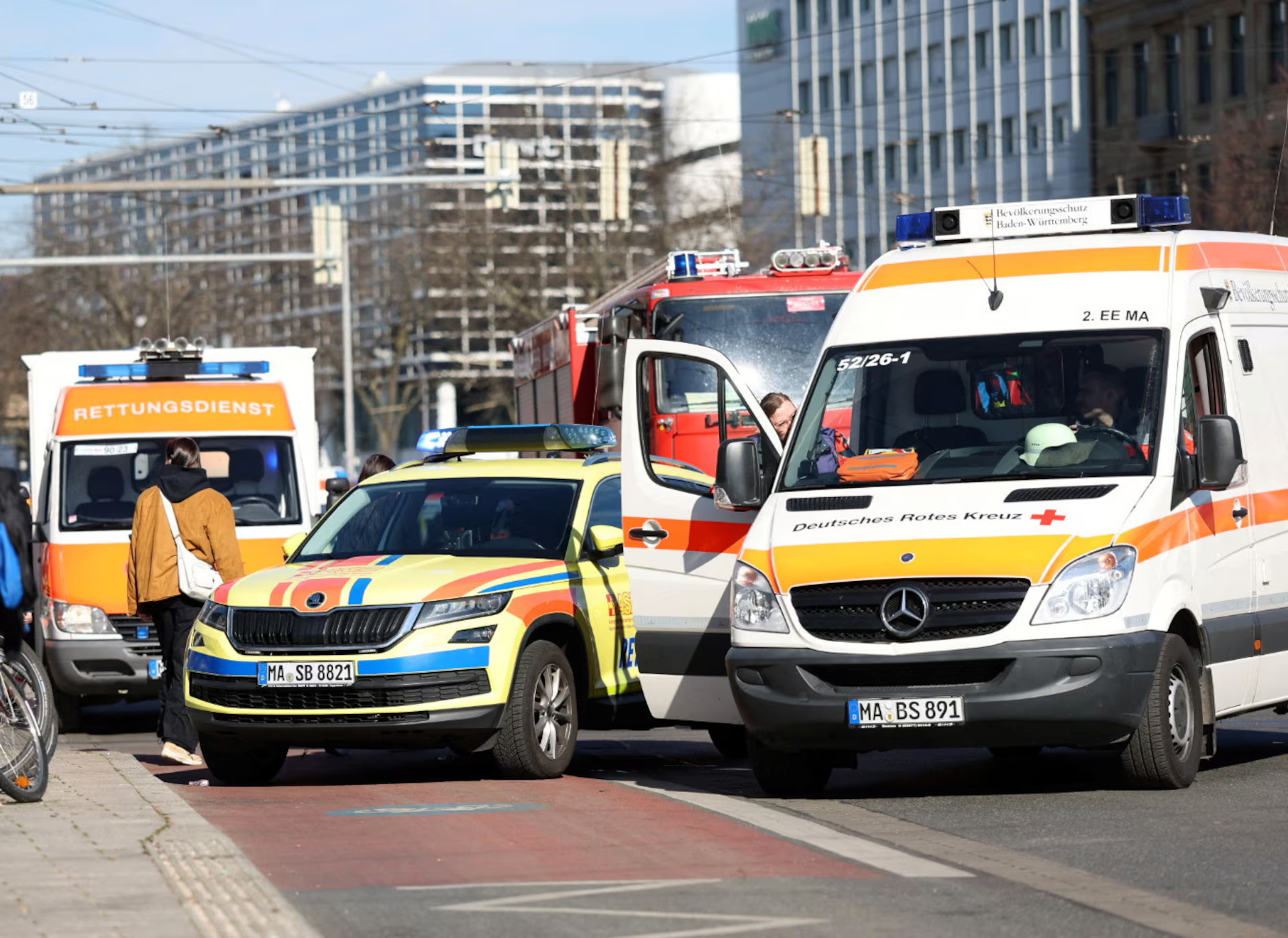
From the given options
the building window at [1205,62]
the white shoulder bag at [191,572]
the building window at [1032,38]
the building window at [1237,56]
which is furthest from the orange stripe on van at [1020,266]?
the building window at [1032,38]

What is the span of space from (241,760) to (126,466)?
5814mm

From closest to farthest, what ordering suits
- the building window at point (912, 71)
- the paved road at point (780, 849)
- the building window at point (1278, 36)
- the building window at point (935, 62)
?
the paved road at point (780, 849)
the building window at point (1278, 36)
the building window at point (935, 62)
the building window at point (912, 71)

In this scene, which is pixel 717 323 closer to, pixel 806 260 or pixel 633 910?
pixel 806 260

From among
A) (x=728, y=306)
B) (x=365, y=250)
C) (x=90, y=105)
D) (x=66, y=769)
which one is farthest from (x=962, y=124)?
(x=66, y=769)

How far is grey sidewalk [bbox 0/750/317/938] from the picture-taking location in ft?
24.5

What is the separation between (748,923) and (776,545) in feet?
11.3

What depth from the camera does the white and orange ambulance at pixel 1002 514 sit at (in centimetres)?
1022

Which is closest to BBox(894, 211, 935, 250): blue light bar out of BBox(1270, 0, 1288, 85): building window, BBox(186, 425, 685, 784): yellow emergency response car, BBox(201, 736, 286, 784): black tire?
BBox(186, 425, 685, 784): yellow emergency response car

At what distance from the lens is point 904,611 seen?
406 inches

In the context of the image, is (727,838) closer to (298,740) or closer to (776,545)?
(776,545)

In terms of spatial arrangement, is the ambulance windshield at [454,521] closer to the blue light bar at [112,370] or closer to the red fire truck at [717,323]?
the red fire truck at [717,323]

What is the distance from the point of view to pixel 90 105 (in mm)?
34938

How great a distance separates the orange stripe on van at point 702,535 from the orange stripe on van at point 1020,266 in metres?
1.39

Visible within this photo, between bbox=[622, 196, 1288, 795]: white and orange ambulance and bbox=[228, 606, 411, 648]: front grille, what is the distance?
123 cm
